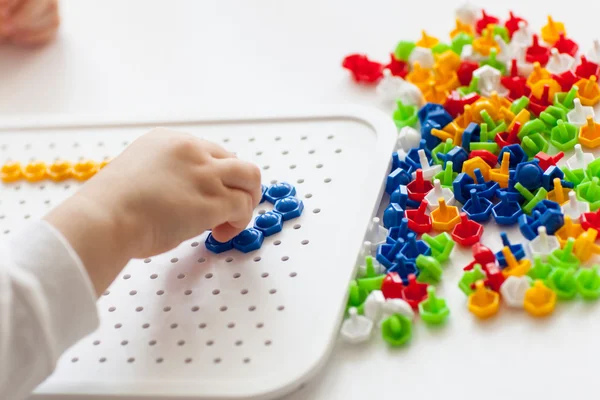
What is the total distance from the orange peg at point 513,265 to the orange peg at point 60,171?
1.43 ft

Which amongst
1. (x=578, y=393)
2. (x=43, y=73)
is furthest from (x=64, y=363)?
(x=43, y=73)

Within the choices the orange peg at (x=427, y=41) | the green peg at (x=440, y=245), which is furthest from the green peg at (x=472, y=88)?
the green peg at (x=440, y=245)

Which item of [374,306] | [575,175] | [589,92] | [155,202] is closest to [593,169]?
[575,175]

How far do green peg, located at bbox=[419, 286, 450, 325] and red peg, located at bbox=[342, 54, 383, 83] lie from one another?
1.15 feet

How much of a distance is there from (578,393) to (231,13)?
0.70 metres

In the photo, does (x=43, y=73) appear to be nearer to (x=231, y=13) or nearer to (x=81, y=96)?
(x=81, y=96)

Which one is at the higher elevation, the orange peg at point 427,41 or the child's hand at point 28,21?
the orange peg at point 427,41

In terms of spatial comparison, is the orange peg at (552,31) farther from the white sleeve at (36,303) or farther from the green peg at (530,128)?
the white sleeve at (36,303)

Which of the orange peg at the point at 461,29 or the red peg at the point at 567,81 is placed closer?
the red peg at the point at 567,81

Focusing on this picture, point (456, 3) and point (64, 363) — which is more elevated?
point (456, 3)

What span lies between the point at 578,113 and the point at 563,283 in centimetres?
22

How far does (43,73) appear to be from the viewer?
100 centimetres

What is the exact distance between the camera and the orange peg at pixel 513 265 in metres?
0.60

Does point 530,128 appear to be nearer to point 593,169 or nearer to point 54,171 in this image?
point 593,169
